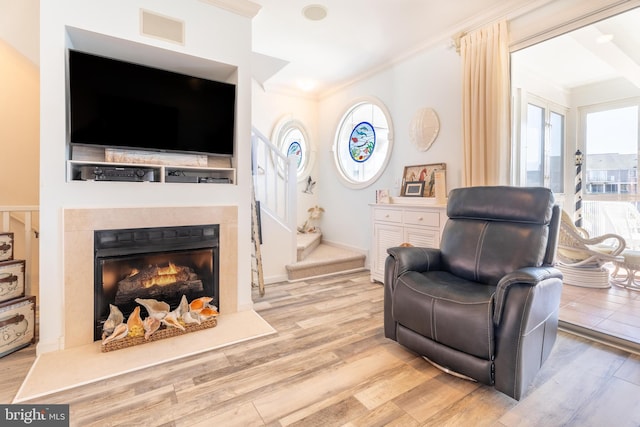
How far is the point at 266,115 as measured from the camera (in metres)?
4.66

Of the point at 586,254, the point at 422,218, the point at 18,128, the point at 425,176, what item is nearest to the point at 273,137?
the point at 425,176

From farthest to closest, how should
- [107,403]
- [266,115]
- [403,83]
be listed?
[266,115] < [403,83] < [107,403]

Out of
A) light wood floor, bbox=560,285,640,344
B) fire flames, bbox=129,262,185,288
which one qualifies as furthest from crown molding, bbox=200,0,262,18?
light wood floor, bbox=560,285,640,344

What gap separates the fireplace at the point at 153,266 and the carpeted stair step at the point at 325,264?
1223mm

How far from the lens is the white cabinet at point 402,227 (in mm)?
2924

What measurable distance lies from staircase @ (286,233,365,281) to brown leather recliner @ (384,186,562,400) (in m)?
1.76

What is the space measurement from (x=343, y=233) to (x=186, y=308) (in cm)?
277

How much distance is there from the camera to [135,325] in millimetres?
2100

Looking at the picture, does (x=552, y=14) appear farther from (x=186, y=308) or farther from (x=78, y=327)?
(x=78, y=327)

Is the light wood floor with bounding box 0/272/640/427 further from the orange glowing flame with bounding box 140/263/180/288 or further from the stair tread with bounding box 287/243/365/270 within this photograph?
the stair tread with bounding box 287/243/365/270

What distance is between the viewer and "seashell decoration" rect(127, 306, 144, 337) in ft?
6.82

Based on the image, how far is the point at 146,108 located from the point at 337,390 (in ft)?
7.74

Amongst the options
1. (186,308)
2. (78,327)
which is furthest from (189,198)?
(78,327)

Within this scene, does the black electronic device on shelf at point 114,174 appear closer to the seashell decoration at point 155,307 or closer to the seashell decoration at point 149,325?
the seashell decoration at point 155,307
